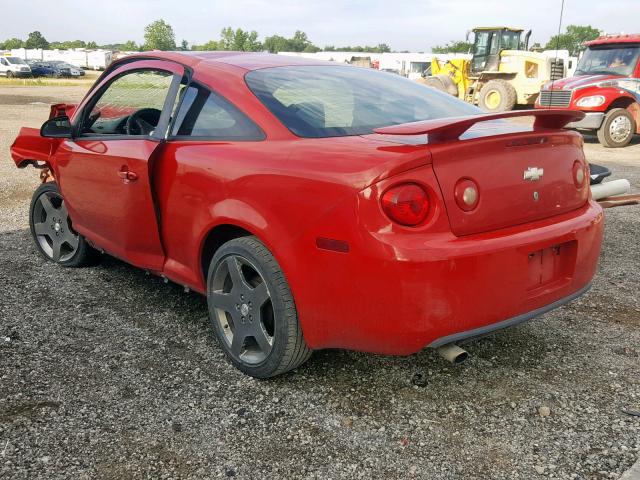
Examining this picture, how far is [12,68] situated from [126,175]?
51283mm

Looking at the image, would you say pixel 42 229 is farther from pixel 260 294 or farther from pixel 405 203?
pixel 405 203

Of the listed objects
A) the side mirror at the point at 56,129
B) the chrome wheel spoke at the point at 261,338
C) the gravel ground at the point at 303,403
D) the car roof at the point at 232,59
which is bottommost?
the gravel ground at the point at 303,403

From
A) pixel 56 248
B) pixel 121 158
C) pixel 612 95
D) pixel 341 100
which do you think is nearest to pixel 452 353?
pixel 341 100

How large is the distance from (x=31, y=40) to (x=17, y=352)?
147 m

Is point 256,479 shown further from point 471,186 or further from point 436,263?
point 471,186

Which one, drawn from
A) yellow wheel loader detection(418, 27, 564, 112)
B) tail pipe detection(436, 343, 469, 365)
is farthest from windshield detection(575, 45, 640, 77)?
tail pipe detection(436, 343, 469, 365)

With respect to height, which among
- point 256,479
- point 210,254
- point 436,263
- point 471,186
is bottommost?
point 256,479

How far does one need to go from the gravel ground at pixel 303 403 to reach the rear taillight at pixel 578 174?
36.7 inches

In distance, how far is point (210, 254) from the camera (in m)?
3.22

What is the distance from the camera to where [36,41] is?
5162 inches

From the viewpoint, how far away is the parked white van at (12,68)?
1873 inches

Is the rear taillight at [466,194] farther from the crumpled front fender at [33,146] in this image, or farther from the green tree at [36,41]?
the green tree at [36,41]

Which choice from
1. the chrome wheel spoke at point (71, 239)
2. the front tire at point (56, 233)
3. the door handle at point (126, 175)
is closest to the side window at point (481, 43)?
the front tire at point (56, 233)

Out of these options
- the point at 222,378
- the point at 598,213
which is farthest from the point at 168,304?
the point at 598,213
